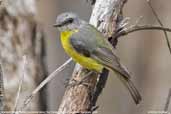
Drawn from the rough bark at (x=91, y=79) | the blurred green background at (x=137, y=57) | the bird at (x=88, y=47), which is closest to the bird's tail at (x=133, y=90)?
the bird at (x=88, y=47)

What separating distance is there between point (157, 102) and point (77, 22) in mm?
3163

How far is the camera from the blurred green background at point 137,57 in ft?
24.4

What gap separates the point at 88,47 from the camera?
4.51m

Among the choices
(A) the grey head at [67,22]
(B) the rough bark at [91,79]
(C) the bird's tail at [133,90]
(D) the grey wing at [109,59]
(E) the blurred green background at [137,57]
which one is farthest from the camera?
(E) the blurred green background at [137,57]

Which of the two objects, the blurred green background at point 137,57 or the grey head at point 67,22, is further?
the blurred green background at point 137,57

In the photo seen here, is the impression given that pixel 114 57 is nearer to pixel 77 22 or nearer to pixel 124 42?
pixel 77 22

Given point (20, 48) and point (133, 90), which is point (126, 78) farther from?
point (20, 48)

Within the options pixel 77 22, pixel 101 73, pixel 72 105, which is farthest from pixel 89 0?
pixel 72 105

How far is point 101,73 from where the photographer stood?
4285 mm

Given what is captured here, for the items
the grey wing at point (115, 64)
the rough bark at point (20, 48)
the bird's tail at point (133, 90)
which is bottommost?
the bird's tail at point (133, 90)

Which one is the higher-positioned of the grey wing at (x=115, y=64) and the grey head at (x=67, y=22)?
the grey head at (x=67, y=22)

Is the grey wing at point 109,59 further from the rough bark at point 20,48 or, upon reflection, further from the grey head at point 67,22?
the rough bark at point 20,48

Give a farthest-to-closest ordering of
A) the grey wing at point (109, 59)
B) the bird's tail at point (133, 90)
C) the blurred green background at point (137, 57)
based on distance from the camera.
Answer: the blurred green background at point (137, 57)
the grey wing at point (109, 59)
the bird's tail at point (133, 90)

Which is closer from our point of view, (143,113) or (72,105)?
(72,105)
